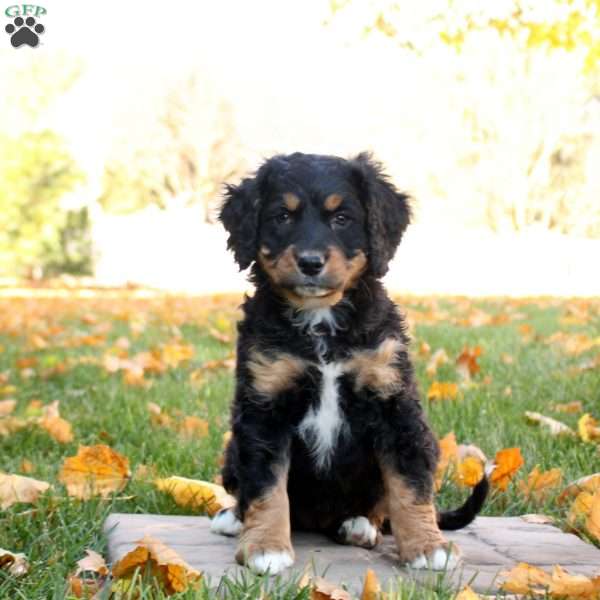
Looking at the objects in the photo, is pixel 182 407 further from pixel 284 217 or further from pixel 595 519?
pixel 595 519

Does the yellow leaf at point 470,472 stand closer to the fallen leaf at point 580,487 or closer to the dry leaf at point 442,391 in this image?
the fallen leaf at point 580,487

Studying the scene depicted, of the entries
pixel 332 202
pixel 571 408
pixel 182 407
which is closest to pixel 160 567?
pixel 332 202

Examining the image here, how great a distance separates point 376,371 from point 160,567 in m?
0.86

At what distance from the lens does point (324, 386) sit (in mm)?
2912

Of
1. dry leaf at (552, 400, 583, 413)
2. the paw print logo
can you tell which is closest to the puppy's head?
dry leaf at (552, 400, 583, 413)

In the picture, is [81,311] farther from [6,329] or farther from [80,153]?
[80,153]

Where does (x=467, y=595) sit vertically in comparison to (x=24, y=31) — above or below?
below

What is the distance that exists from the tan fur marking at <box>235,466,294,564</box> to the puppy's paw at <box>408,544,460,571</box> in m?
Result: 0.37

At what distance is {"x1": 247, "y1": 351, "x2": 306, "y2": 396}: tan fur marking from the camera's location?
9.49ft

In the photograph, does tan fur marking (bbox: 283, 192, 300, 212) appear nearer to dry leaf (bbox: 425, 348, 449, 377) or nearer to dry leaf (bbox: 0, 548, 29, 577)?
dry leaf (bbox: 0, 548, 29, 577)

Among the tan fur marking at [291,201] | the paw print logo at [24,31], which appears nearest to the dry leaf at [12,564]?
the tan fur marking at [291,201]

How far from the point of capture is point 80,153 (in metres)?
22.2

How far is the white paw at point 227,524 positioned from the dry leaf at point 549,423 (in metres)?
1.92

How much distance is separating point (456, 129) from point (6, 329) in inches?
804
